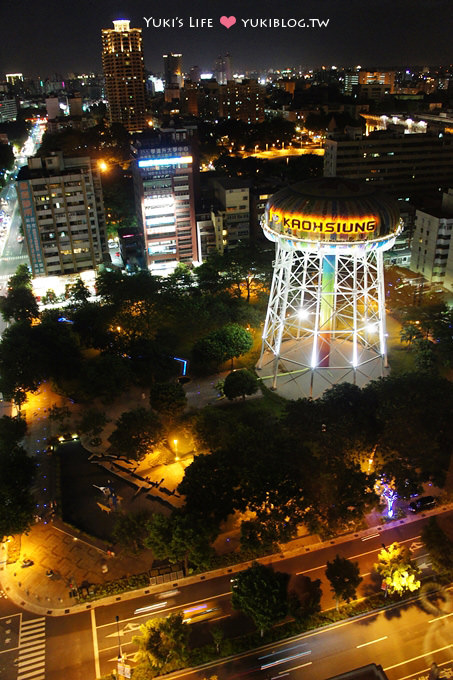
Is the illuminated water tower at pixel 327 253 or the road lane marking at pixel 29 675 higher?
the illuminated water tower at pixel 327 253

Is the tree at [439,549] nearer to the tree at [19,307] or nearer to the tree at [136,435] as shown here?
the tree at [136,435]

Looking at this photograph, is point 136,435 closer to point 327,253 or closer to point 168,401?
point 168,401

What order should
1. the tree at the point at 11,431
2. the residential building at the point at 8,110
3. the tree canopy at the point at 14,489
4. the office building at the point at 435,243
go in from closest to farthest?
1. the tree canopy at the point at 14,489
2. the tree at the point at 11,431
3. the office building at the point at 435,243
4. the residential building at the point at 8,110

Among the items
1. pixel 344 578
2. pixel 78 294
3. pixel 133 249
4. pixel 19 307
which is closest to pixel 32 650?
pixel 344 578

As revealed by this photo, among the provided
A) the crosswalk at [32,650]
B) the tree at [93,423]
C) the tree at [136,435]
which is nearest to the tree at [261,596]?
the crosswalk at [32,650]

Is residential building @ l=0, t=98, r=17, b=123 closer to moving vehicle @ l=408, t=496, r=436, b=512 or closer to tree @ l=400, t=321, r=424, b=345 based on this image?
tree @ l=400, t=321, r=424, b=345

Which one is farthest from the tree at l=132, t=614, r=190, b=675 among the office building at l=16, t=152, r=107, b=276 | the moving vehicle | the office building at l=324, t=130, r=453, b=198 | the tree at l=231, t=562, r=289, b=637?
the office building at l=324, t=130, r=453, b=198

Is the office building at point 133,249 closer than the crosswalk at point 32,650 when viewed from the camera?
No
